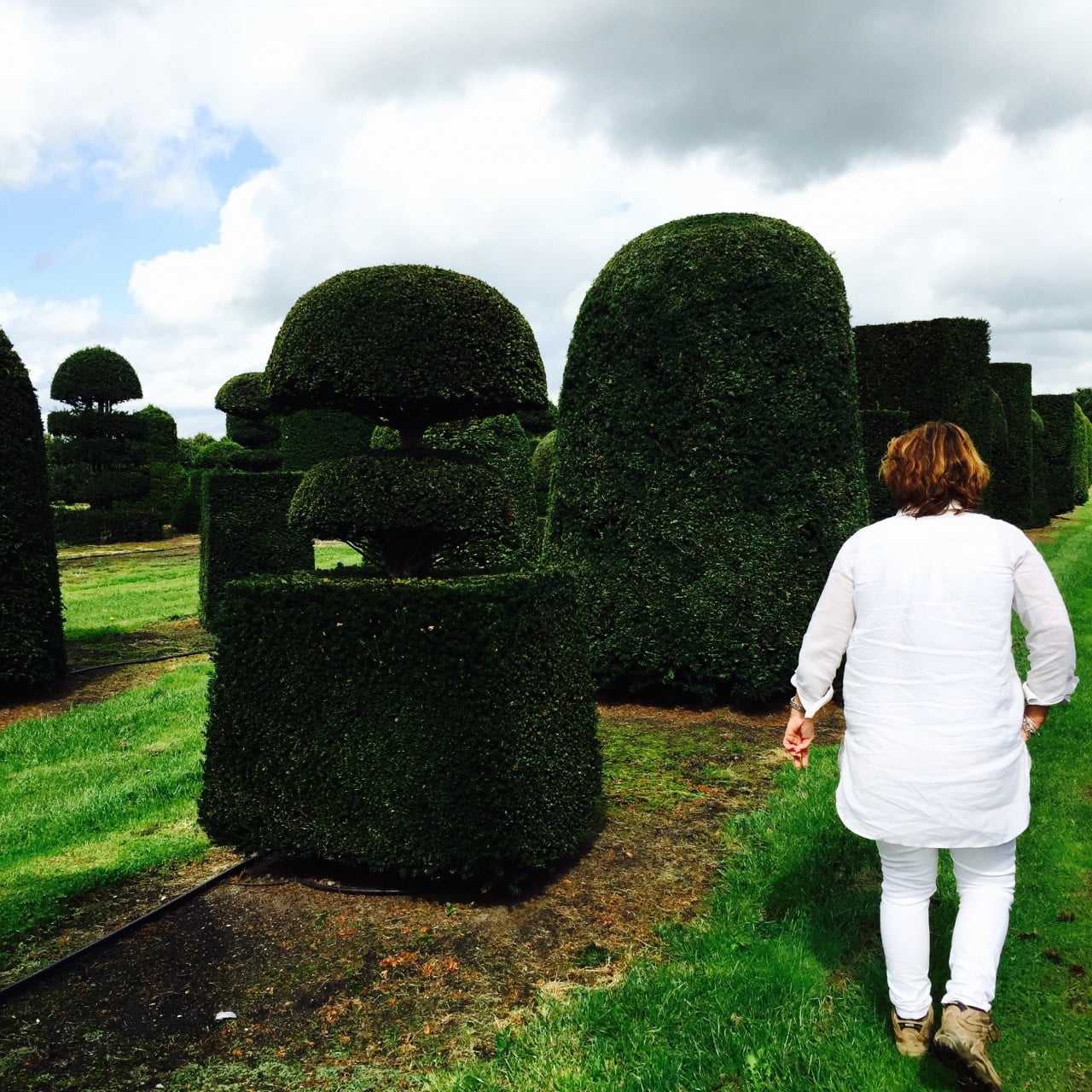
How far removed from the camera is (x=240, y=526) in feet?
42.1

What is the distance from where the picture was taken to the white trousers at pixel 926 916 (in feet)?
9.52

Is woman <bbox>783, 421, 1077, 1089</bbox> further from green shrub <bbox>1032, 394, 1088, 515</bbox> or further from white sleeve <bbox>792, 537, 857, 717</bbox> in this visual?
green shrub <bbox>1032, 394, 1088, 515</bbox>

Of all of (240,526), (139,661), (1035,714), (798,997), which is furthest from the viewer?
(240,526)

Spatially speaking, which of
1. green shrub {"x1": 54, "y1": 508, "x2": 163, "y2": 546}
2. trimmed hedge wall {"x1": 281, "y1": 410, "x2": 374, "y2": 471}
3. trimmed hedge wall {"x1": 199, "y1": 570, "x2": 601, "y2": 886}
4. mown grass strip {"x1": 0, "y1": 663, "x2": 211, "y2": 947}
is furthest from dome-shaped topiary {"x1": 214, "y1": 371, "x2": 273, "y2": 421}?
trimmed hedge wall {"x1": 199, "y1": 570, "x2": 601, "y2": 886}

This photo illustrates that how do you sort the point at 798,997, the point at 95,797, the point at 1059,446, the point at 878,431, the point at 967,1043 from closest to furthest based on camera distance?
the point at 967,1043 → the point at 798,997 → the point at 95,797 → the point at 878,431 → the point at 1059,446

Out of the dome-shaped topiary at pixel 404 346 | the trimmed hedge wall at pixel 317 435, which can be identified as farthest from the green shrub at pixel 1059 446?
the dome-shaped topiary at pixel 404 346

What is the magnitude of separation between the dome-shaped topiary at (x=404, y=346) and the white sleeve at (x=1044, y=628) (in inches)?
120

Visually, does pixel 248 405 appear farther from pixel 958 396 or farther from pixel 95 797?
pixel 95 797

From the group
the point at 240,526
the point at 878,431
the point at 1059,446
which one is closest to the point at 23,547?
the point at 240,526

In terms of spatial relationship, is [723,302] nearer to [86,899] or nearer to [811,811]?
[811,811]

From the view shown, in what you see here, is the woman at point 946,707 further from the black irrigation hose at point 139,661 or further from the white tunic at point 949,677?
the black irrigation hose at point 139,661

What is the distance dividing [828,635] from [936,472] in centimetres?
64

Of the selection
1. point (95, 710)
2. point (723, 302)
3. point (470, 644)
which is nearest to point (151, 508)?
point (95, 710)

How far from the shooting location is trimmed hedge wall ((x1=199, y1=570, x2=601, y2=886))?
4.20 m
